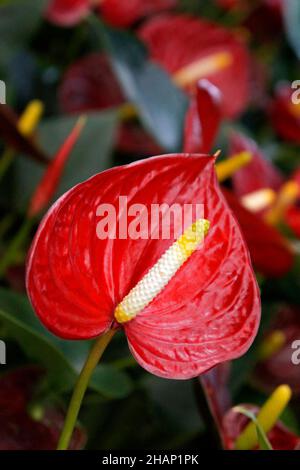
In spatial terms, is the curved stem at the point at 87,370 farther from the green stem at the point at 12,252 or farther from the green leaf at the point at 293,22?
the green leaf at the point at 293,22

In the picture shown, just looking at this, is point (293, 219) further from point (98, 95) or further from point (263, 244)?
point (98, 95)

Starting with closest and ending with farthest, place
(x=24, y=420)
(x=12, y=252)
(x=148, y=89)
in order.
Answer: (x=24, y=420)
(x=12, y=252)
(x=148, y=89)

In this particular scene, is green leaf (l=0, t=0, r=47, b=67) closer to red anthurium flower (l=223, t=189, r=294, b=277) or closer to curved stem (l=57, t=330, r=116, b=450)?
red anthurium flower (l=223, t=189, r=294, b=277)

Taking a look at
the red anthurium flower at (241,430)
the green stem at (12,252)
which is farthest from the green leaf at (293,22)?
the red anthurium flower at (241,430)

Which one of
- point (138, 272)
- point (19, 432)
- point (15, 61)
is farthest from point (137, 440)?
point (15, 61)

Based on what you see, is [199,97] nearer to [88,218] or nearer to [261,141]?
[88,218]

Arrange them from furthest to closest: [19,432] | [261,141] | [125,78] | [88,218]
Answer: [261,141], [125,78], [19,432], [88,218]

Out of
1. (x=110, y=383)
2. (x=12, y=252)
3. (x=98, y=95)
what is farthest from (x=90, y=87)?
(x=110, y=383)
